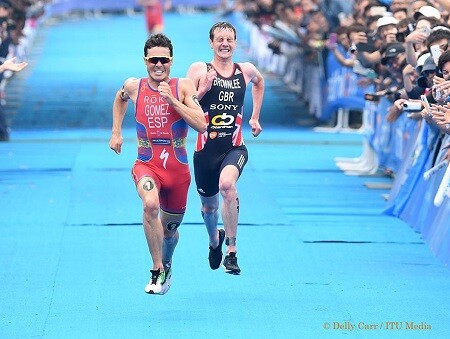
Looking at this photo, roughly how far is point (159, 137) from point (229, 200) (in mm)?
1258

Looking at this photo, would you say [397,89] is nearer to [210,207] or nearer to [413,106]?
[413,106]

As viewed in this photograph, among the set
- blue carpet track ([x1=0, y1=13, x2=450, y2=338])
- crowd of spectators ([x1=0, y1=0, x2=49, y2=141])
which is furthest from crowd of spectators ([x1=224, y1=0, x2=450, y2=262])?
crowd of spectators ([x1=0, y1=0, x2=49, y2=141])

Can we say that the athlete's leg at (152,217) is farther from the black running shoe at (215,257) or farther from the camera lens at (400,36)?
the camera lens at (400,36)

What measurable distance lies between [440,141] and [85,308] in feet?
17.8

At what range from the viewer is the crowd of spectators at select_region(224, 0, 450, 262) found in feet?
45.7

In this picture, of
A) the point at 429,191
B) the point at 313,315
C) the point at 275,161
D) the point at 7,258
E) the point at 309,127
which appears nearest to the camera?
the point at 313,315

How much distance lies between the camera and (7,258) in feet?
44.4

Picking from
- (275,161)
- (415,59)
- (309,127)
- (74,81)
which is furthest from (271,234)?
(74,81)

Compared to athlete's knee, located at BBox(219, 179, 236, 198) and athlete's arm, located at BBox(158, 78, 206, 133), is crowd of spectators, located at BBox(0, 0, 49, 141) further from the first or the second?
athlete's arm, located at BBox(158, 78, 206, 133)

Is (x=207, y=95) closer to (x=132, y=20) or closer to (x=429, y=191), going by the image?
(x=429, y=191)

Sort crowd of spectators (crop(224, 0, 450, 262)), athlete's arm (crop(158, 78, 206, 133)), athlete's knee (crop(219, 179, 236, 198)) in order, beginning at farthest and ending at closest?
1. crowd of spectators (crop(224, 0, 450, 262))
2. athlete's knee (crop(219, 179, 236, 198))
3. athlete's arm (crop(158, 78, 206, 133))

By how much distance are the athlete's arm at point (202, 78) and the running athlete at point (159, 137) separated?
3.32 ft

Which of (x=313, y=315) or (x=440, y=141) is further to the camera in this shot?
(x=440, y=141)

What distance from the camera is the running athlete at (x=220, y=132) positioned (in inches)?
486
